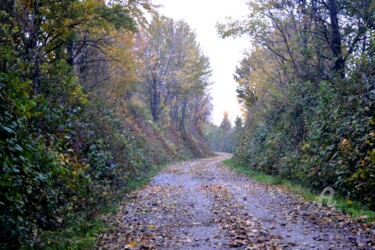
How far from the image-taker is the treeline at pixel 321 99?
9891 millimetres

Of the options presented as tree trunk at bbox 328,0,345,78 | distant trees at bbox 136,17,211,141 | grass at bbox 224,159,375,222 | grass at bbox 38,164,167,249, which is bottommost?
grass at bbox 38,164,167,249

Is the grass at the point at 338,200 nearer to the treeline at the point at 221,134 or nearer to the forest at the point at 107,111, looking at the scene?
the forest at the point at 107,111

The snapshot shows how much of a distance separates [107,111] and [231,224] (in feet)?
40.2

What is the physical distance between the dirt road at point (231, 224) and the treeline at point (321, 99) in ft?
4.40

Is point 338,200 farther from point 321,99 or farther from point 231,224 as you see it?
point 321,99

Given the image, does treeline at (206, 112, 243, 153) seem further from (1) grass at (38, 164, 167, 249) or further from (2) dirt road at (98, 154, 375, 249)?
Result: (1) grass at (38, 164, 167, 249)

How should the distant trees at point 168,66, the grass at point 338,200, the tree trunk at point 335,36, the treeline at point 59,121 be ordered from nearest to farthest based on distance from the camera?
the treeline at point 59,121 → the grass at point 338,200 → the tree trunk at point 335,36 → the distant trees at point 168,66

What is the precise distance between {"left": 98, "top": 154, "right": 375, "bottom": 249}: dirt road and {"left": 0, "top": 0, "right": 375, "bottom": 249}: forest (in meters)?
0.76

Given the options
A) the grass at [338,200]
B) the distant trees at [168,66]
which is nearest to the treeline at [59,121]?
the grass at [338,200]

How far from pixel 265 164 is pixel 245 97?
66.8 feet

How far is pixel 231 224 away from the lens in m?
7.91

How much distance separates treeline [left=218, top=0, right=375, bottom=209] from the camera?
389 inches

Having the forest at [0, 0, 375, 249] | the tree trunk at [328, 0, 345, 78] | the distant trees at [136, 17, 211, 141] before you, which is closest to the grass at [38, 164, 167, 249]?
the forest at [0, 0, 375, 249]

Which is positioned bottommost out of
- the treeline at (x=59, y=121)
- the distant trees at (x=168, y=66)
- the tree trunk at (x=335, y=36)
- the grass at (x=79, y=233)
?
the grass at (x=79, y=233)
